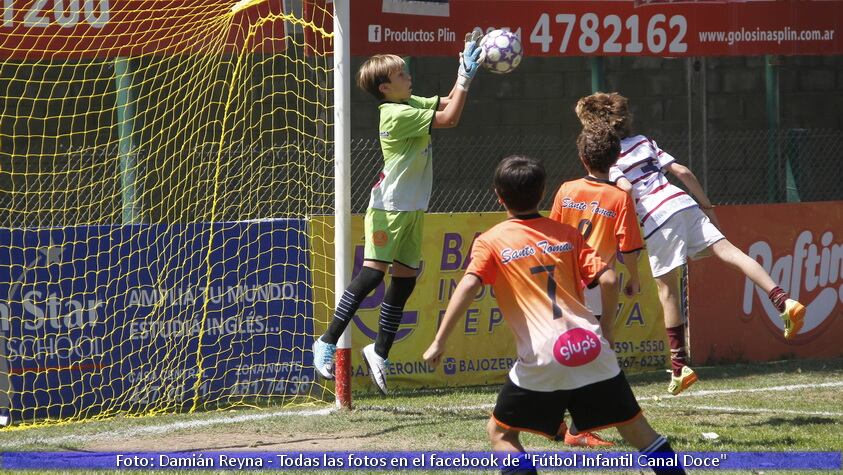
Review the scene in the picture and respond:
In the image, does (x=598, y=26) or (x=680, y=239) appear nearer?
(x=680, y=239)

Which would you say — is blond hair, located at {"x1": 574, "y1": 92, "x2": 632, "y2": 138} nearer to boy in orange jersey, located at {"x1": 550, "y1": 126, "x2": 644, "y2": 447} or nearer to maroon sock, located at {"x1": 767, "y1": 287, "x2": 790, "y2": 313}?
boy in orange jersey, located at {"x1": 550, "y1": 126, "x2": 644, "y2": 447}

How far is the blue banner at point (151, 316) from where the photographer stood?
798 cm

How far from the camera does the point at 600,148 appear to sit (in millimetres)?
6453

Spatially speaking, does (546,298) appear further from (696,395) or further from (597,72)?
(597,72)

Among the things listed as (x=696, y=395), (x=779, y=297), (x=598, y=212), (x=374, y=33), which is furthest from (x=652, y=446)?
(x=374, y=33)

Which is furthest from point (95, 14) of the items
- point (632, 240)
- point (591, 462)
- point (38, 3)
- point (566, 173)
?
point (566, 173)

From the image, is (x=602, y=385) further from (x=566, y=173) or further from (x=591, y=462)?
(x=566, y=173)

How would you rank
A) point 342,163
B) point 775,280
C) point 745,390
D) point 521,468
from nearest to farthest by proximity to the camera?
point 521,468
point 342,163
point 745,390
point 775,280

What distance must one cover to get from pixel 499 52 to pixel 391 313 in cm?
177

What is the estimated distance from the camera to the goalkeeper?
7.21m

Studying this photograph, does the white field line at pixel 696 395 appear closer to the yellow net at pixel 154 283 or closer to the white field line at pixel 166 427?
the white field line at pixel 166 427

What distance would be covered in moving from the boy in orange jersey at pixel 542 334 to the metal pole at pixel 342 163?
287 cm

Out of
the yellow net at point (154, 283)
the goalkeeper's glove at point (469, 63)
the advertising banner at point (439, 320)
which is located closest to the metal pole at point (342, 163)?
the yellow net at point (154, 283)

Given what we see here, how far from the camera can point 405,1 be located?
1086cm
